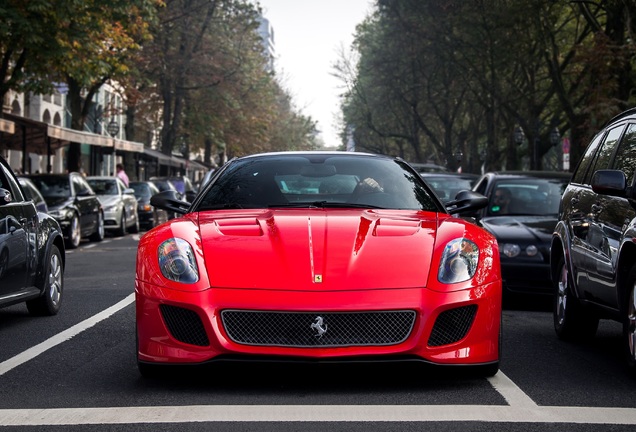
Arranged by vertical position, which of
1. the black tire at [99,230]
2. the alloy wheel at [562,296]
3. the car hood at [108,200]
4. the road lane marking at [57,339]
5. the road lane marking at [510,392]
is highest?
the alloy wheel at [562,296]

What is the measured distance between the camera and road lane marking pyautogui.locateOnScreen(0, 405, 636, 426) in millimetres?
5371

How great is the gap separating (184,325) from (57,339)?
2.69 m

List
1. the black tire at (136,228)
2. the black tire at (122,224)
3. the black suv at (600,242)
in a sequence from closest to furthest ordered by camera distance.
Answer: the black suv at (600,242)
the black tire at (122,224)
the black tire at (136,228)

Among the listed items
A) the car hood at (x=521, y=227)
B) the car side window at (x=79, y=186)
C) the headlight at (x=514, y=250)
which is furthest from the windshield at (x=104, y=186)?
the headlight at (x=514, y=250)

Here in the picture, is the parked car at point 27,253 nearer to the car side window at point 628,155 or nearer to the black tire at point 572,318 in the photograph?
the black tire at point 572,318

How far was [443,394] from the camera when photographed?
20.0 feet

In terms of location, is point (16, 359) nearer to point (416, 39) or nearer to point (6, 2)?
point (6, 2)

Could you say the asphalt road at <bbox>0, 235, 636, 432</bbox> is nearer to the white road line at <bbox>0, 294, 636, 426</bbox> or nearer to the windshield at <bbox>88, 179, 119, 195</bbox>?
the white road line at <bbox>0, 294, 636, 426</bbox>

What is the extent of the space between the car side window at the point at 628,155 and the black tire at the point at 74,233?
16564 mm

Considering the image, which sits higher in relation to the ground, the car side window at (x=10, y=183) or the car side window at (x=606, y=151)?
the car side window at (x=606, y=151)

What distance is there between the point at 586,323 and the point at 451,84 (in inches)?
1807

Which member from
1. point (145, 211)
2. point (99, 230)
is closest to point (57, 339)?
point (99, 230)

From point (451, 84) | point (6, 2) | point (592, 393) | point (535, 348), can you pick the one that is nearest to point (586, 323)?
point (535, 348)

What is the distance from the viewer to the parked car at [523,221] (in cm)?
1170
